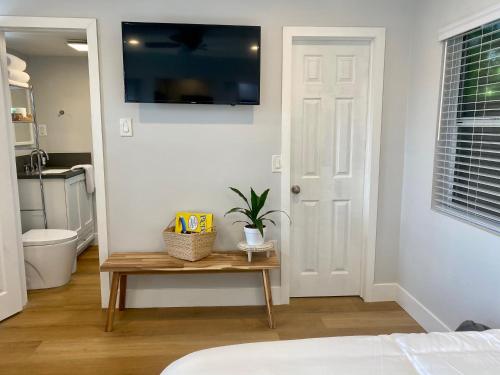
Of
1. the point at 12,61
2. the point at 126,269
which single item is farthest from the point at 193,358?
the point at 12,61

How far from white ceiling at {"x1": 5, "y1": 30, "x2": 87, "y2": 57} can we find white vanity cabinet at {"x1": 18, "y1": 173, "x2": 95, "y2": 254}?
133 cm

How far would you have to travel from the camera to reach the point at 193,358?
1.17m

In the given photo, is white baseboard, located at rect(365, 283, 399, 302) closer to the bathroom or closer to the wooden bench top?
the wooden bench top

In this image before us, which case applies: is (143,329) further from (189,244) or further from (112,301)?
(189,244)

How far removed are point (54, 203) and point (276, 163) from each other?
2314 millimetres

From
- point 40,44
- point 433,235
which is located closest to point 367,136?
point 433,235

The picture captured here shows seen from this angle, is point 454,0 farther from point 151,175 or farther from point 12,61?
point 12,61

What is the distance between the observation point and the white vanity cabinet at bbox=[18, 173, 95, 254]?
3.53m

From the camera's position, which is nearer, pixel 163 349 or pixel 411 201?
pixel 163 349

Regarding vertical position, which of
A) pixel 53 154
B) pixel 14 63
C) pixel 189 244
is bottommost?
pixel 189 244

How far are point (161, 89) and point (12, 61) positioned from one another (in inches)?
65.6

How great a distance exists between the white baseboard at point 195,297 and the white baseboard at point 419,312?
94 cm

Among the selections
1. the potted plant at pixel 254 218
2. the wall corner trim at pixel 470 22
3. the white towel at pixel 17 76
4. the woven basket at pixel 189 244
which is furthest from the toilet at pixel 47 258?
the wall corner trim at pixel 470 22

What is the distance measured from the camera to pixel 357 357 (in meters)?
1.14
